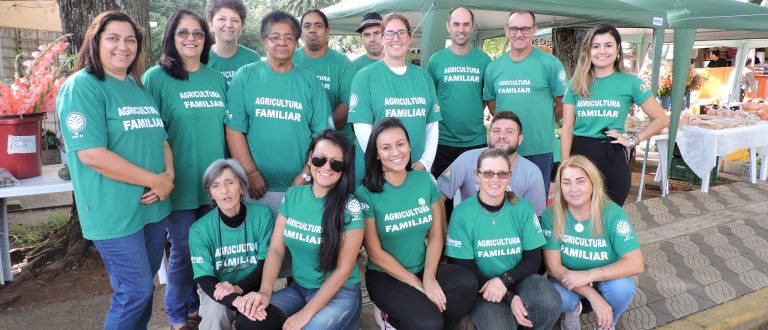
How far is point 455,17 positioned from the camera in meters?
3.65

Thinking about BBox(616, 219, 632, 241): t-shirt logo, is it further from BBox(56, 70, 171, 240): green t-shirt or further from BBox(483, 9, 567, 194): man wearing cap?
BBox(56, 70, 171, 240): green t-shirt

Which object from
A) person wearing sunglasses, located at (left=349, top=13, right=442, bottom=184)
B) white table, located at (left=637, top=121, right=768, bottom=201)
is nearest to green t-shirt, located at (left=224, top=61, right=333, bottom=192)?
person wearing sunglasses, located at (left=349, top=13, right=442, bottom=184)

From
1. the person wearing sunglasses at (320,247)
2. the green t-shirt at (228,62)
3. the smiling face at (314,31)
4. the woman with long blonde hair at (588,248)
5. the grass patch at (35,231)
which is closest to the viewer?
the person wearing sunglasses at (320,247)

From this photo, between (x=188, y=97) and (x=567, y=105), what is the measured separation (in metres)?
2.41

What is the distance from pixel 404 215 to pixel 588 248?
42.2 inches

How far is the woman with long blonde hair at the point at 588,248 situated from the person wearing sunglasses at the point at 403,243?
591 millimetres

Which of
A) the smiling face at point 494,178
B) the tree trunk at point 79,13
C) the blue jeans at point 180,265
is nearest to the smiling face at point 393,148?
the smiling face at point 494,178

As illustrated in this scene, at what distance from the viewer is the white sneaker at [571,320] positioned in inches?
117

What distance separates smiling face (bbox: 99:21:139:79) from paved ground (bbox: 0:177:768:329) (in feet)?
5.50

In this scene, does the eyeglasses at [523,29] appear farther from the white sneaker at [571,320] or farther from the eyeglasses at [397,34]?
the white sneaker at [571,320]

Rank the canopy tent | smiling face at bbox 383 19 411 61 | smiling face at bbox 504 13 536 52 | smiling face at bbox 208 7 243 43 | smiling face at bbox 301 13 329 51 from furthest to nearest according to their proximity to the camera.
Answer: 1. the canopy tent
2. smiling face at bbox 504 13 536 52
3. smiling face at bbox 301 13 329 51
4. smiling face at bbox 208 7 243 43
5. smiling face at bbox 383 19 411 61

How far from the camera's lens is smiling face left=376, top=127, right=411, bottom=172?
2693 millimetres

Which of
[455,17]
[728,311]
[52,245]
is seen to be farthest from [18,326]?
[728,311]

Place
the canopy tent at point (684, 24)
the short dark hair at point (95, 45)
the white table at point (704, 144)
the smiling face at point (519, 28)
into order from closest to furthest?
the short dark hair at point (95, 45), the smiling face at point (519, 28), the canopy tent at point (684, 24), the white table at point (704, 144)
